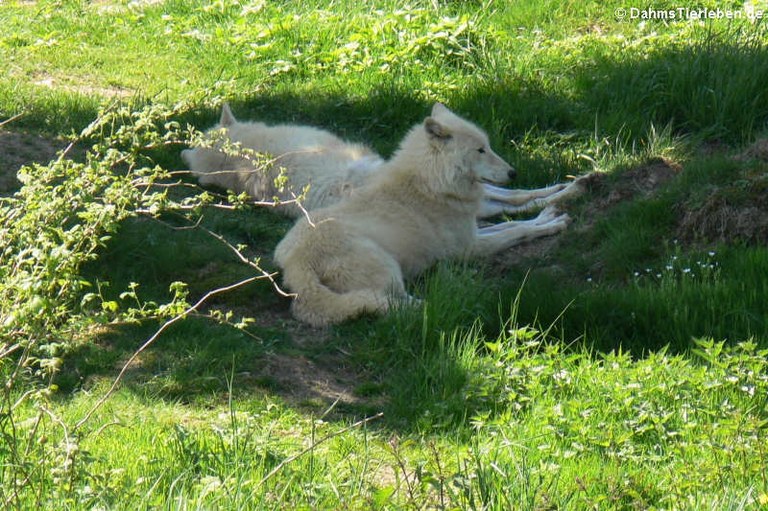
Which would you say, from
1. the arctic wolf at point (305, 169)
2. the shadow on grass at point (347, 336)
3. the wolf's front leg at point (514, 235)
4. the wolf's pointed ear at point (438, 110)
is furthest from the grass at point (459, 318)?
the wolf's pointed ear at point (438, 110)

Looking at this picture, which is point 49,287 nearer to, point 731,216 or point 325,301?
point 325,301

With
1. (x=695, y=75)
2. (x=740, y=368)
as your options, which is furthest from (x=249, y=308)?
(x=695, y=75)

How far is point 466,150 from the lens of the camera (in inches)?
285

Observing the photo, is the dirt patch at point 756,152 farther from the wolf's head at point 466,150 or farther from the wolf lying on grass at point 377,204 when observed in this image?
the wolf's head at point 466,150

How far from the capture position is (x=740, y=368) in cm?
461

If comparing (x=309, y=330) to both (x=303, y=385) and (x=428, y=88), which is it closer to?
(x=303, y=385)

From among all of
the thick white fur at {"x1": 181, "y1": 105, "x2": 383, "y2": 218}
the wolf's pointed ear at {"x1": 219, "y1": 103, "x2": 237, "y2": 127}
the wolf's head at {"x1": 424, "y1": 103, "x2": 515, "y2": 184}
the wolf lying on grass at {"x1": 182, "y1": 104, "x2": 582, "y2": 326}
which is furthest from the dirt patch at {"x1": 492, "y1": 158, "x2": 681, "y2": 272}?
the wolf's pointed ear at {"x1": 219, "y1": 103, "x2": 237, "y2": 127}

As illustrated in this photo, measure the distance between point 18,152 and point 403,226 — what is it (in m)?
3.02

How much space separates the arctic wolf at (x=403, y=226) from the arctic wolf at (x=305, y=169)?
395 mm

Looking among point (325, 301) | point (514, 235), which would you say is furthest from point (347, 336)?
point (514, 235)

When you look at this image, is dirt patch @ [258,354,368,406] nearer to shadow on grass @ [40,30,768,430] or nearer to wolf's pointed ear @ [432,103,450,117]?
shadow on grass @ [40,30,768,430]

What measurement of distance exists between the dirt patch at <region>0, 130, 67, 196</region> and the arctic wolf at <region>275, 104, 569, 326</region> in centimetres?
211

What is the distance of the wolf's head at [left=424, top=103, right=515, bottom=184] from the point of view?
A: 7207mm

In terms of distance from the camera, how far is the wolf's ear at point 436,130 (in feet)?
23.5
